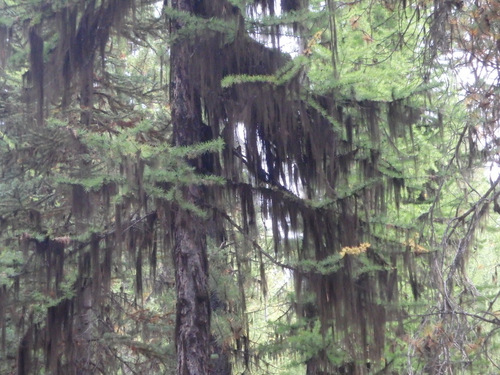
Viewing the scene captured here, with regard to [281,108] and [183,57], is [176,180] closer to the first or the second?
[281,108]

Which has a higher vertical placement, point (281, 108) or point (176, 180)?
point (281, 108)

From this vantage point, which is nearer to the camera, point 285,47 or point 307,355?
point 285,47

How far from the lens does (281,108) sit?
20.0ft

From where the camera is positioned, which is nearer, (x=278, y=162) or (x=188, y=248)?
(x=188, y=248)

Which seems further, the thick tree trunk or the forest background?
the thick tree trunk

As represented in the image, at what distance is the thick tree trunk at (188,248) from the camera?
20.6 ft

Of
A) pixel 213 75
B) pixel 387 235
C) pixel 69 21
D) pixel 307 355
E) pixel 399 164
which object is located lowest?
pixel 307 355

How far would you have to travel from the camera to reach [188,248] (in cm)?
654

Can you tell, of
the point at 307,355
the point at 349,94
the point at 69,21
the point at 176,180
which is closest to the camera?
the point at 176,180

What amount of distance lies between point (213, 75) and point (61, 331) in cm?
356

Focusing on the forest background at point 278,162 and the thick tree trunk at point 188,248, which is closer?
the forest background at point 278,162

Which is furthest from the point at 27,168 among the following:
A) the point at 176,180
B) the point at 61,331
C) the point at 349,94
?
the point at 349,94

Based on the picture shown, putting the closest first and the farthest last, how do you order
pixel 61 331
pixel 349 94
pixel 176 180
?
1. pixel 176 180
2. pixel 349 94
3. pixel 61 331

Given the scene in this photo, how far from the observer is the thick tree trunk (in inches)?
247
